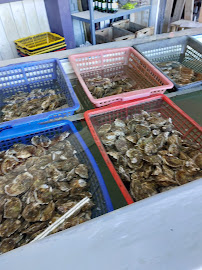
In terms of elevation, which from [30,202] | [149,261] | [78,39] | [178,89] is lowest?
[78,39]

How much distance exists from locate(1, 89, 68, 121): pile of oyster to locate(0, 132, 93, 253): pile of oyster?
0.33 metres

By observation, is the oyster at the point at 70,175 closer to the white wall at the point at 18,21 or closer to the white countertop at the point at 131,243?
the white countertop at the point at 131,243

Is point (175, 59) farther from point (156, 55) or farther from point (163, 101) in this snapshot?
point (163, 101)

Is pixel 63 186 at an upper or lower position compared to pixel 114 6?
lower

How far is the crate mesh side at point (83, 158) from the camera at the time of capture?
919mm

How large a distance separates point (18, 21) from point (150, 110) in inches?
130

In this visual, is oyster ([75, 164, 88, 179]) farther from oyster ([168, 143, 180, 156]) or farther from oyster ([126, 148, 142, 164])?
oyster ([168, 143, 180, 156])

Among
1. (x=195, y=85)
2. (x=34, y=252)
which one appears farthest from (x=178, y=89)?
(x=34, y=252)

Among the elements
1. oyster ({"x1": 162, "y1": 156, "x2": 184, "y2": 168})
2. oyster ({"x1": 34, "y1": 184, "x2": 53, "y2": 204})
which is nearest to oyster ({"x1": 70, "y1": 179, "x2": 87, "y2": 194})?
oyster ({"x1": 34, "y1": 184, "x2": 53, "y2": 204})

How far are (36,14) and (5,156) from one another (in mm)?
3392

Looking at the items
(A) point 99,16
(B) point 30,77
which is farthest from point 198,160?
(A) point 99,16

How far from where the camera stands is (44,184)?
1.07 meters

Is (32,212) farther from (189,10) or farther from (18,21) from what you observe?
(189,10)

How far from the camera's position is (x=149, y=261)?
0.42 m
